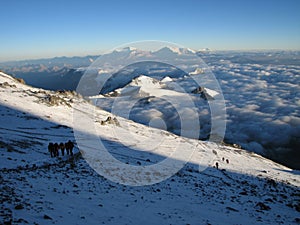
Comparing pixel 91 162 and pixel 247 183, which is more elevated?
pixel 91 162

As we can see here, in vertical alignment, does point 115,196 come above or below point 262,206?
above

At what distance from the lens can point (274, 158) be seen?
654 feet

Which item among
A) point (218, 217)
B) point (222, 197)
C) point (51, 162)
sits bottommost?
point (222, 197)

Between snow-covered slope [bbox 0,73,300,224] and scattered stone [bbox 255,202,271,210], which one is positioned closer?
snow-covered slope [bbox 0,73,300,224]

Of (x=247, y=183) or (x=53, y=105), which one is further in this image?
(x=53, y=105)

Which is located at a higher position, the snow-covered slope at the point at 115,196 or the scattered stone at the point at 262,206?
the snow-covered slope at the point at 115,196

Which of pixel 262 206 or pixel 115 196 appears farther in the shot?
pixel 262 206

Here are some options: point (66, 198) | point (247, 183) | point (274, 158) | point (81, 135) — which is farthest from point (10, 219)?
Answer: point (274, 158)

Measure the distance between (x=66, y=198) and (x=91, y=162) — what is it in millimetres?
11830

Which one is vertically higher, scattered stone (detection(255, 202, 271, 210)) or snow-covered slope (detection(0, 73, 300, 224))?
snow-covered slope (detection(0, 73, 300, 224))

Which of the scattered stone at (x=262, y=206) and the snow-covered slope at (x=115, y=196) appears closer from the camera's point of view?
the snow-covered slope at (x=115, y=196)

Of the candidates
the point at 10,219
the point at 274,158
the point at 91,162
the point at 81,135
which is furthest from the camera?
the point at 274,158

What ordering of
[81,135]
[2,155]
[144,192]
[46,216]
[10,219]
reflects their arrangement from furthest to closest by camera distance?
[81,135] < [2,155] < [144,192] < [46,216] < [10,219]

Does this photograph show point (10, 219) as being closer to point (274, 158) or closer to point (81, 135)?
point (81, 135)
